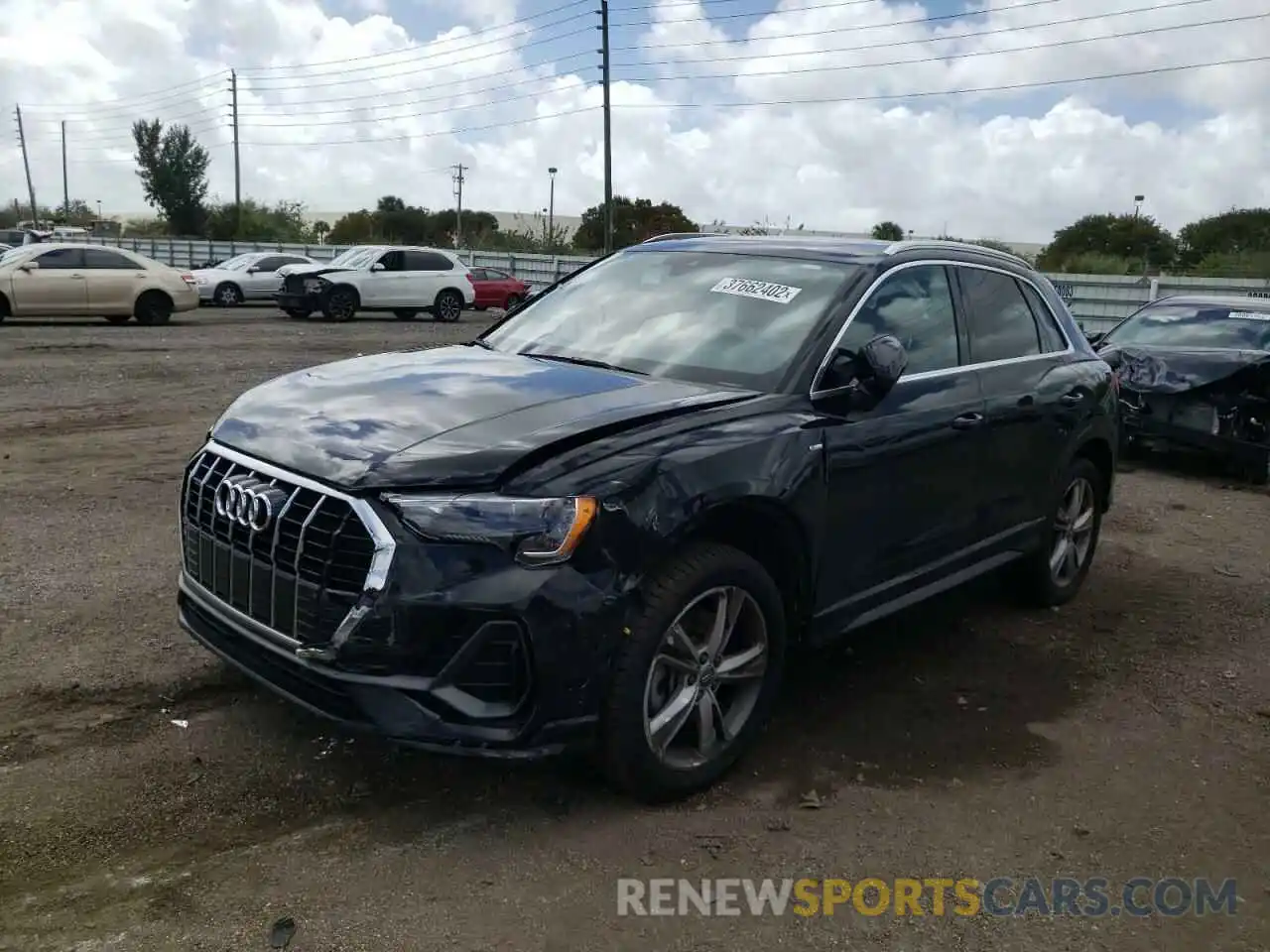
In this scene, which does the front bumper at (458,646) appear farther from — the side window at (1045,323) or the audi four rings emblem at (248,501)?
the side window at (1045,323)

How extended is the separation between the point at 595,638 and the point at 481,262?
37.6m

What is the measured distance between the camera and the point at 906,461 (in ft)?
13.9

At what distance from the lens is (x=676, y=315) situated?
14.6 ft

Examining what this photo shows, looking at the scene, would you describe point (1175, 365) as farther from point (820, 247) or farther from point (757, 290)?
point (757, 290)

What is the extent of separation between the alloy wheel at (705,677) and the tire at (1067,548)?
95.7 inches

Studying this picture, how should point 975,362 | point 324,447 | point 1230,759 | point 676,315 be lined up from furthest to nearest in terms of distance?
point 975,362 → point 676,315 → point 1230,759 → point 324,447

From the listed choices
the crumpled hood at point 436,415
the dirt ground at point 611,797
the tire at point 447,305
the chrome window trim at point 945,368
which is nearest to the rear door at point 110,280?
the tire at point 447,305

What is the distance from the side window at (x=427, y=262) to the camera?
25.0 meters

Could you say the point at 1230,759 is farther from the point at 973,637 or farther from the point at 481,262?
the point at 481,262

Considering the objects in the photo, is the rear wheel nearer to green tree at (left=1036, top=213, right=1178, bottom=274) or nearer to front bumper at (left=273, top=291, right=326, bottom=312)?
front bumper at (left=273, top=291, right=326, bottom=312)

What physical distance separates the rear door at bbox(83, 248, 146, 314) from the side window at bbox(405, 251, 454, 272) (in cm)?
639

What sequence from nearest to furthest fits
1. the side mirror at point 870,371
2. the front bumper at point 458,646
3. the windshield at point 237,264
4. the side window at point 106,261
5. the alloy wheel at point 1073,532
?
the front bumper at point 458,646
the side mirror at point 870,371
the alloy wheel at point 1073,532
the side window at point 106,261
the windshield at point 237,264

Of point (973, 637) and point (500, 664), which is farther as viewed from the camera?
point (973, 637)

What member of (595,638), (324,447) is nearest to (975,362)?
(595,638)
